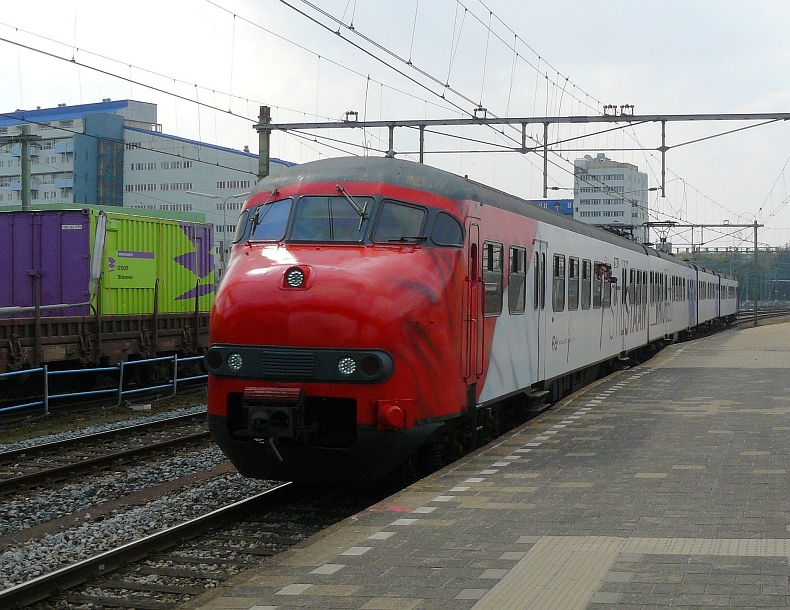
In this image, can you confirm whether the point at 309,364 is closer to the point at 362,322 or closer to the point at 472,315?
the point at 362,322

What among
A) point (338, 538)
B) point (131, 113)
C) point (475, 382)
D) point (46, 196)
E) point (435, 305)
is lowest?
point (338, 538)

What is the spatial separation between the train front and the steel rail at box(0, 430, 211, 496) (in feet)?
10.1

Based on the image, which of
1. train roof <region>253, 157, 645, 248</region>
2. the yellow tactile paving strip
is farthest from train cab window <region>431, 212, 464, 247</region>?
the yellow tactile paving strip

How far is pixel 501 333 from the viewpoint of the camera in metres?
11.6

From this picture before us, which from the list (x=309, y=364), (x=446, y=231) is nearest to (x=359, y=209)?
(x=446, y=231)

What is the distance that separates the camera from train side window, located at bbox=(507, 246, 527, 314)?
472 inches

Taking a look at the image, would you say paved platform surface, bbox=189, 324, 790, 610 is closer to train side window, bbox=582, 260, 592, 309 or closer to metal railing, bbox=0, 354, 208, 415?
train side window, bbox=582, 260, 592, 309

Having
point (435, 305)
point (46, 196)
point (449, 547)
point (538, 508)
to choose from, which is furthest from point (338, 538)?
point (46, 196)

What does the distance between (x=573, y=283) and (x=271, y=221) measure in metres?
6.76

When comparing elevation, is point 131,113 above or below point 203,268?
above

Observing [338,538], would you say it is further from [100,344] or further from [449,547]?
[100,344]

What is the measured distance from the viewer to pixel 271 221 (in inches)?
404

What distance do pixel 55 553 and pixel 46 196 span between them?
335 ft

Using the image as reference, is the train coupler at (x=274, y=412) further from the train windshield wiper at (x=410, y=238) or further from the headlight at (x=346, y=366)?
the train windshield wiper at (x=410, y=238)
